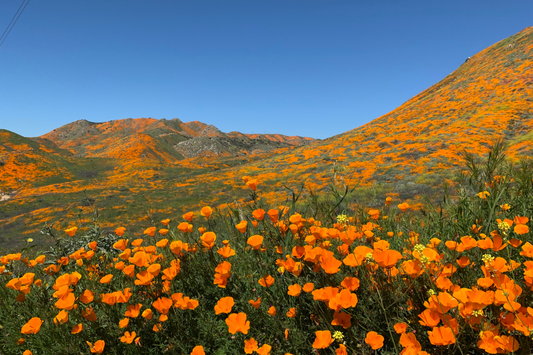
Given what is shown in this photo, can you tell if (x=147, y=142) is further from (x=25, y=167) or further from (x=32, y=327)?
(x=32, y=327)

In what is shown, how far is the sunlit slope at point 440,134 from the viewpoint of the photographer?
1223 centimetres

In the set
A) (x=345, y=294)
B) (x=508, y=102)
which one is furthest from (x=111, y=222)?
(x=508, y=102)

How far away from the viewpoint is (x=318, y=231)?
1.62m

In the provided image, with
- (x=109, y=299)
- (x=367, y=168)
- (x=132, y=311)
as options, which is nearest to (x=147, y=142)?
(x=367, y=168)

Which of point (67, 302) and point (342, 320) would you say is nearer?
point (342, 320)

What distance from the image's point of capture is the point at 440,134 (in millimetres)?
16188

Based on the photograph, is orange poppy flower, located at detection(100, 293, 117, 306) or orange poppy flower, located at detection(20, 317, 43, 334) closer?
orange poppy flower, located at detection(20, 317, 43, 334)

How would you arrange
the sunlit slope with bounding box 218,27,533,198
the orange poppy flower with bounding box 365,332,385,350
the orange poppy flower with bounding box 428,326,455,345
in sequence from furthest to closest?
the sunlit slope with bounding box 218,27,533,198 → the orange poppy flower with bounding box 365,332,385,350 → the orange poppy flower with bounding box 428,326,455,345

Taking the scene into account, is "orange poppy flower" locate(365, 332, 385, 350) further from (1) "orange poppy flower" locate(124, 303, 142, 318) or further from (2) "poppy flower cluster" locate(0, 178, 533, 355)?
(1) "orange poppy flower" locate(124, 303, 142, 318)

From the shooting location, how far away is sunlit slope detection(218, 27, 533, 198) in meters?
12.2

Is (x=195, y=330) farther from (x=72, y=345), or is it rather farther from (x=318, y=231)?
(x=318, y=231)

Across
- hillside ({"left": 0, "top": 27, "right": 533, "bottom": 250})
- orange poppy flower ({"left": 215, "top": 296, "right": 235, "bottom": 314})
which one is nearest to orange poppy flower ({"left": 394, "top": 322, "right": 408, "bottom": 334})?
orange poppy flower ({"left": 215, "top": 296, "right": 235, "bottom": 314})

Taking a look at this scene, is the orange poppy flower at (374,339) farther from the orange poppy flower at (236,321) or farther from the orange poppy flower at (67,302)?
the orange poppy flower at (67,302)

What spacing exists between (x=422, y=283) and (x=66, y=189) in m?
31.1
